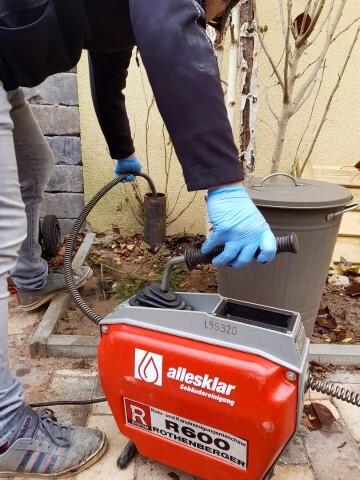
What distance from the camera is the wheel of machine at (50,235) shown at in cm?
236

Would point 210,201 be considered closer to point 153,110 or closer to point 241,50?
point 241,50

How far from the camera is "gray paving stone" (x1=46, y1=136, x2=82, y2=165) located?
3010 mm

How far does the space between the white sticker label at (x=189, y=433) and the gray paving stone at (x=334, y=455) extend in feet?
1.39

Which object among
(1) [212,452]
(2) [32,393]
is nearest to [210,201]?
(1) [212,452]

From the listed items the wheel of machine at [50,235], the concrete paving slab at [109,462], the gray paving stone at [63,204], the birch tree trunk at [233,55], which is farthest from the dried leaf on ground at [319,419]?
the gray paving stone at [63,204]

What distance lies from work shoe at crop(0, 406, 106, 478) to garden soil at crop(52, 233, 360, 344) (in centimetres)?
70

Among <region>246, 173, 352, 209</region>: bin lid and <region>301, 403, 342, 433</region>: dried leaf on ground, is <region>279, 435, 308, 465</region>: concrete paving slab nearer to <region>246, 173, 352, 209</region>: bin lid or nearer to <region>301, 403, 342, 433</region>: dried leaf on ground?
<region>301, 403, 342, 433</region>: dried leaf on ground

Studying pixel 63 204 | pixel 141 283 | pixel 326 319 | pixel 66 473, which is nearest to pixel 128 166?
pixel 141 283

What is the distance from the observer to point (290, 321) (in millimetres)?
1030

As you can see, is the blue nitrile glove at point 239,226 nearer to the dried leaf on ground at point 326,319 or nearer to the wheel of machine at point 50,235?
the dried leaf on ground at point 326,319

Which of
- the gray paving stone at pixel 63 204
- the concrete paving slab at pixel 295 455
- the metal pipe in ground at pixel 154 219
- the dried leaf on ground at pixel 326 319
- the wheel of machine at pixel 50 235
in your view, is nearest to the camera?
the concrete paving slab at pixel 295 455

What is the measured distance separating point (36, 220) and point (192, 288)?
1014 millimetres

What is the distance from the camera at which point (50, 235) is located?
238 centimetres

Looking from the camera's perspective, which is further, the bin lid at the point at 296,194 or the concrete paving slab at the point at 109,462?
the bin lid at the point at 296,194
